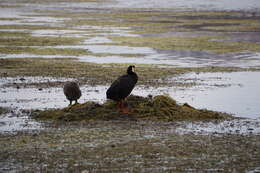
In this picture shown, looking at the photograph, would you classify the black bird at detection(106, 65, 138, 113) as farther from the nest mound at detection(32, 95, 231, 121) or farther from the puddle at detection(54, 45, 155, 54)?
the puddle at detection(54, 45, 155, 54)

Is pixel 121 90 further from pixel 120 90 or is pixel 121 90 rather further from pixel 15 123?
pixel 15 123

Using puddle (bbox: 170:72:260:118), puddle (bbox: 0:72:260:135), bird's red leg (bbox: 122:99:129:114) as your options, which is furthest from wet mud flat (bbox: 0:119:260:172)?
puddle (bbox: 170:72:260:118)

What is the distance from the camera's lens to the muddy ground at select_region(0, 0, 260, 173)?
9648mm

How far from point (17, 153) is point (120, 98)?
13.1 feet

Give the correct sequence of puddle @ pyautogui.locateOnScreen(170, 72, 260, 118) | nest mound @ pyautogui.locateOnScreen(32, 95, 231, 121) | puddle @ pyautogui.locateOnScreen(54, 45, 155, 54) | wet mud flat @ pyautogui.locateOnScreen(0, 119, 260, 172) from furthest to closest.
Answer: puddle @ pyautogui.locateOnScreen(54, 45, 155, 54)
puddle @ pyautogui.locateOnScreen(170, 72, 260, 118)
nest mound @ pyautogui.locateOnScreen(32, 95, 231, 121)
wet mud flat @ pyautogui.locateOnScreen(0, 119, 260, 172)

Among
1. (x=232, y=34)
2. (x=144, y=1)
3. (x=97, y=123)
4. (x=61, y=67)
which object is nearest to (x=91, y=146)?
(x=97, y=123)

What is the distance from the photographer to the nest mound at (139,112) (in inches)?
525

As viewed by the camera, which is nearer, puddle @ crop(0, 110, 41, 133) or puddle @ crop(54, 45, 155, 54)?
puddle @ crop(0, 110, 41, 133)

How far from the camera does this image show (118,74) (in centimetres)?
2084

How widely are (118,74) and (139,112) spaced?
7.35 metres

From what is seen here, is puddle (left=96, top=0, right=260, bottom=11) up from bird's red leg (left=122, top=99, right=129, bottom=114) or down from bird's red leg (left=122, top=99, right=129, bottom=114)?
up

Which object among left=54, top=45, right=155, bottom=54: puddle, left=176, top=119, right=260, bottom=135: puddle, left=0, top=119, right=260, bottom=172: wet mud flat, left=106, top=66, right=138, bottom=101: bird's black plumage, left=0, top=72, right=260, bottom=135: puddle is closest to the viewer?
left=0, top=119, right=260, bottom=172: wet mud flat

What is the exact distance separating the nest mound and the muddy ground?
276 millimetres

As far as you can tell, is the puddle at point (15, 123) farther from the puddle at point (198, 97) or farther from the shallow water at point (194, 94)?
the shallow water at point (194, 94)
